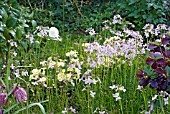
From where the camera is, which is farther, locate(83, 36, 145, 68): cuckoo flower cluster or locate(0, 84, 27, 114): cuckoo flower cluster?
locate(83, 36, 145, 68): cuckoo flower cluster

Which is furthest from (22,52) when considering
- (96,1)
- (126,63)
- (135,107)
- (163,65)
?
(96,1)

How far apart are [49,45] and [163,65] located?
2.30 meters

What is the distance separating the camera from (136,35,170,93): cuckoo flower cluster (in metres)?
2.20

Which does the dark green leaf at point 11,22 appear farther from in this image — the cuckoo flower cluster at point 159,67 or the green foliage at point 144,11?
the green foliage at point 144,11

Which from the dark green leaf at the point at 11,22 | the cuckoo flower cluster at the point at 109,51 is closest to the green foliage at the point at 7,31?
the dark green leaf at the point at 11,22

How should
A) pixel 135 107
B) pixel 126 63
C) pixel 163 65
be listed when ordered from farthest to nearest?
pixel 126 63
pixel 135 107
pixel 163 65

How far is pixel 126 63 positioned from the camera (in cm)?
325

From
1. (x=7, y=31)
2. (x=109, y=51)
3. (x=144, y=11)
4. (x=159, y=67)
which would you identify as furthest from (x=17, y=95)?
(x=144, y=11)

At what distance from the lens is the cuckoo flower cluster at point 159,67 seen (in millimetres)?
2203

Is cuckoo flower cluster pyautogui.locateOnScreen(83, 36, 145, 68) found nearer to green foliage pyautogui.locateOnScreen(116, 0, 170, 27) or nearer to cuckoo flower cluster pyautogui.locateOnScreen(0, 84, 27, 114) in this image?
cuckoo flower cluster pyautogui.locateOnScreen(0, 84, 27, 114)

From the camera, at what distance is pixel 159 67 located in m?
2.26

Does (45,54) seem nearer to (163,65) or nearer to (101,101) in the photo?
(101,101)

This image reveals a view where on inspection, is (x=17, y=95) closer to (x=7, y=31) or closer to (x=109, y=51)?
(x=109, y=51)

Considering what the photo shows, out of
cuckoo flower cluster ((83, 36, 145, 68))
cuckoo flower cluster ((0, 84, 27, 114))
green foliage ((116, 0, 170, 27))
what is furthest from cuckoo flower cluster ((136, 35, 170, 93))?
green foliage ((116, 0, 170, 27))
